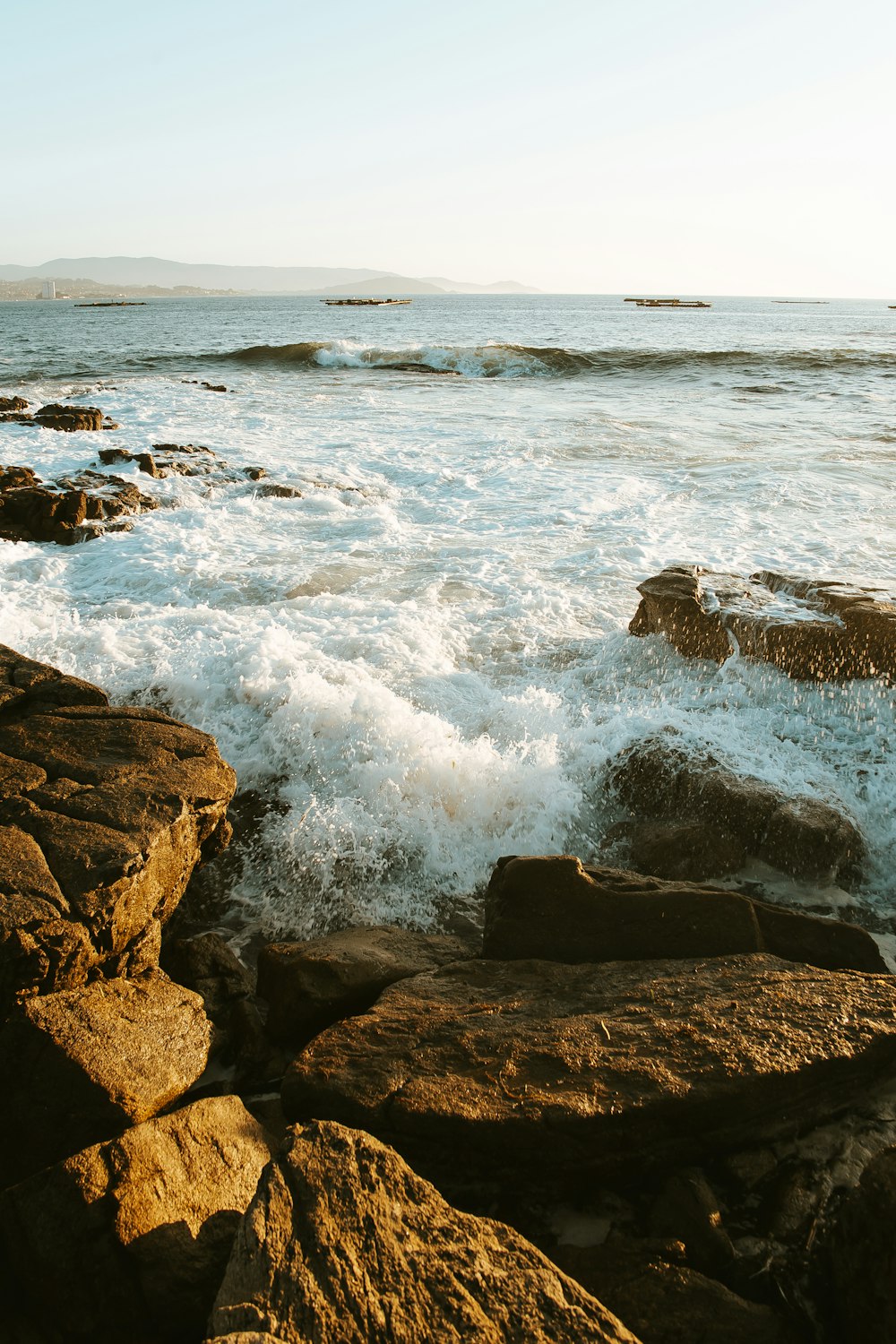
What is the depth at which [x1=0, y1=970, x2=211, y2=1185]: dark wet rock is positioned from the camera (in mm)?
2615

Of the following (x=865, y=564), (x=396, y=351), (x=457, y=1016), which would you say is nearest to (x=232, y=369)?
(x=396, y=351)

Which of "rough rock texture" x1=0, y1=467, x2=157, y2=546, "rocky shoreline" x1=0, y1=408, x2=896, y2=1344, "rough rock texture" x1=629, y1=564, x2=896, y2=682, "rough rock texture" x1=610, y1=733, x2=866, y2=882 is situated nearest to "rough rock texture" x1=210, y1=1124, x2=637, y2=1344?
"rocky shoreline" x1=0, y1=408, x2=896, y2=1344

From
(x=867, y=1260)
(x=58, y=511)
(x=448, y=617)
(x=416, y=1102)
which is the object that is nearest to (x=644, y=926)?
(x=416, y=1102)

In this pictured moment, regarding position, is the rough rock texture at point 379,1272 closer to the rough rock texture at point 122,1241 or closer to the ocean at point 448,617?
the rough rock texture at point 122,1241

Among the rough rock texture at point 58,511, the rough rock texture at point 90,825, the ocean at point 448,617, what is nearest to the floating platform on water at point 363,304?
the ocean at point 448,617

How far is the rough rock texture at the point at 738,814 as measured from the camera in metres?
4.33

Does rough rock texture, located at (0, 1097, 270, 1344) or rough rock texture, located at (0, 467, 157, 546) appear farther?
rough rock texture, located at (0, 467, 157, 546)

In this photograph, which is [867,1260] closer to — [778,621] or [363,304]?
[778,621]

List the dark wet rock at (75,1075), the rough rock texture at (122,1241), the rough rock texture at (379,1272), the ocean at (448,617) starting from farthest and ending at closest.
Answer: the ocean at (448,617) → the dark wet rock at (75,1075) → the rough rock texture at (122,1241) → the rough rock texture at (379,1272)

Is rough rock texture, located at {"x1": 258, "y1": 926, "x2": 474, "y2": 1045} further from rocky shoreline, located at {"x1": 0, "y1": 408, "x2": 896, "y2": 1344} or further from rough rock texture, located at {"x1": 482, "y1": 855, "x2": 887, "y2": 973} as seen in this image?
rough rock texture, located at {"x1": 482, "y1": 855, "x2": 887, "y2": 973}

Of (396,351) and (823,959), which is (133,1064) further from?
(396,351)

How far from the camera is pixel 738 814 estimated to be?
4508mm

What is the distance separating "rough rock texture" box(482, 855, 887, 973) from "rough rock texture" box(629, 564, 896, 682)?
283 cm

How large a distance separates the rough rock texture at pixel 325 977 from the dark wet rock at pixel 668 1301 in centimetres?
126
